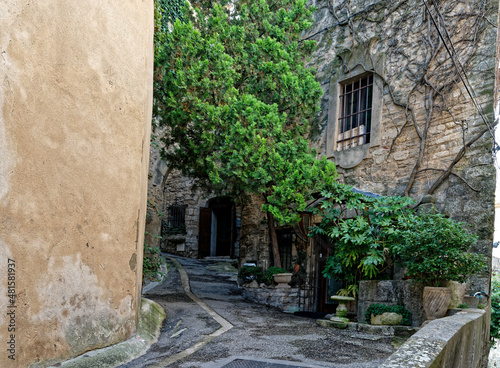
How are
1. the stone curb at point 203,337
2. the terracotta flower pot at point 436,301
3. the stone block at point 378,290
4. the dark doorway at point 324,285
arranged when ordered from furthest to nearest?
the dark doorway at point 324,285 < the stone block at point 378,290 < the terracotta flower pot at point 436,301 < the stone curb at point 203,337

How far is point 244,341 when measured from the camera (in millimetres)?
4785

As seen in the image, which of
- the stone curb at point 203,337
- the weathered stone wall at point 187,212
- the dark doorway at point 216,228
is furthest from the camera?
the weathered stone wall at point 187,212

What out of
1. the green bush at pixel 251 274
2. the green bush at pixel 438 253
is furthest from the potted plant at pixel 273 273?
the green bush at pixel 438 253

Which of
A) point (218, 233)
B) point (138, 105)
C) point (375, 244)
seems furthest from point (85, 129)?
point (218, 233)

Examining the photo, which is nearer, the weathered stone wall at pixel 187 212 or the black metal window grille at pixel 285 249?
the black metal window grille at pixel 285 249

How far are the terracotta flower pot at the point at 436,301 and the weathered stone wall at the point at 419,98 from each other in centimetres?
148

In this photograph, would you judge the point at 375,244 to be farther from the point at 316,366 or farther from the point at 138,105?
the point at 138,105

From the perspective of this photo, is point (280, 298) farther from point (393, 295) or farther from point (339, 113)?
point (339, 113)

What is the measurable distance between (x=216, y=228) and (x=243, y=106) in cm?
891

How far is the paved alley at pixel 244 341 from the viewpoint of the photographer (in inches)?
154

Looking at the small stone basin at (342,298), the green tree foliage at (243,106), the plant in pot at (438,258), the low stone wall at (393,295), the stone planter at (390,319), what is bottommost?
the stone planter at (390,319)

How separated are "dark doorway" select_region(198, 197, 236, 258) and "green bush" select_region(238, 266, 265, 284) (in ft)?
17.1

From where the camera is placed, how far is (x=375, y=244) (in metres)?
6.55

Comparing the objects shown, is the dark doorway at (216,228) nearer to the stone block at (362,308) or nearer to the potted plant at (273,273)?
the potted plant at (273,273)
